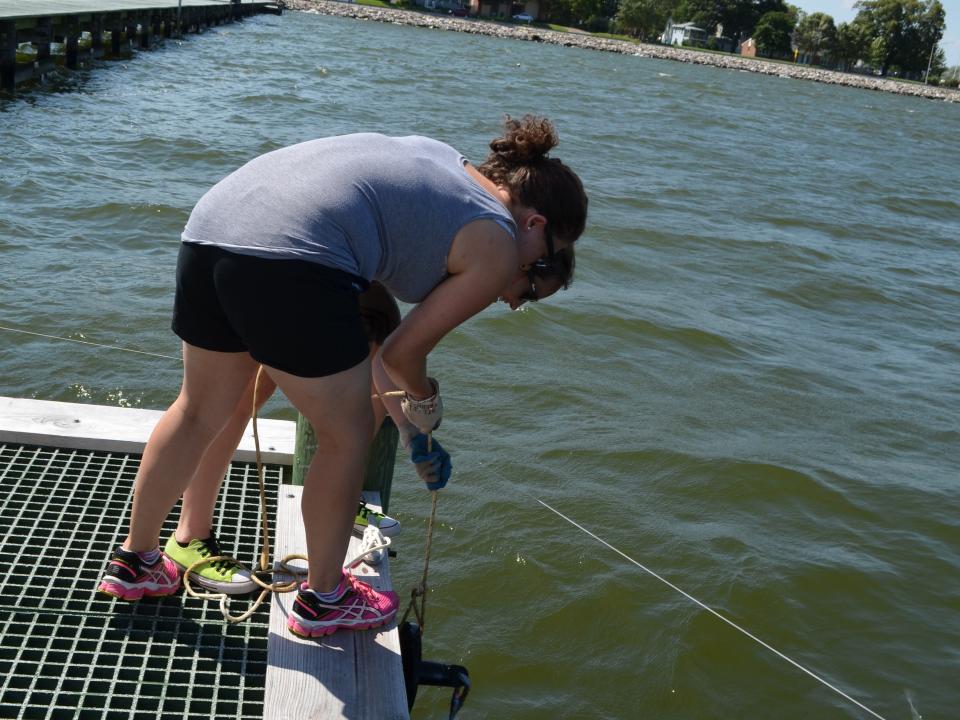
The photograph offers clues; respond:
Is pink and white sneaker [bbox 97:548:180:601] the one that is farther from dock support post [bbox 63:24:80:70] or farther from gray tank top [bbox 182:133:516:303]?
dock support post [bbox 63:24:80:70]

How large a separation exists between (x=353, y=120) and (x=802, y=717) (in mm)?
14772

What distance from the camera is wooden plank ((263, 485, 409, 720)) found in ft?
8.16

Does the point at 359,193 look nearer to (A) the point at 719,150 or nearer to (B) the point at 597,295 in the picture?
(B) the point at 597,295

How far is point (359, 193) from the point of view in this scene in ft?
7.54

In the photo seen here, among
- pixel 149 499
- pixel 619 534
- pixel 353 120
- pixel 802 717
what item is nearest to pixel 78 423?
pixel 149 499

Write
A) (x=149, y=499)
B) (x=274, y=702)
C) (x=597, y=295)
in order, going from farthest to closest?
(x=597, y=295)
(x=149, y=499)
(x=274, y=702)

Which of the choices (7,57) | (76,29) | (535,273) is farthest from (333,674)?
(76,29)

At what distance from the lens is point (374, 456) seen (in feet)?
11.5

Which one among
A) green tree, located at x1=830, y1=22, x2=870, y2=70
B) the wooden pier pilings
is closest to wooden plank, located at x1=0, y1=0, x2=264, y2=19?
the wooden pier pilings

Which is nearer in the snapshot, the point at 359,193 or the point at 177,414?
the point at 359,193

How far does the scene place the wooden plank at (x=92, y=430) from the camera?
A: 3.62m

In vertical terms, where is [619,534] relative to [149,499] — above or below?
below

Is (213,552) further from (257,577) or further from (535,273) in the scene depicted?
(535,273)

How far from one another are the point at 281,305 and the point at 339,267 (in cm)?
15
